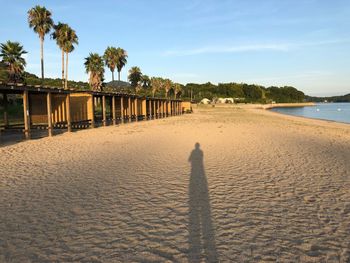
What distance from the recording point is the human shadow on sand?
3.56m

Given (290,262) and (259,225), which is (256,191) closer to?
(259,225)

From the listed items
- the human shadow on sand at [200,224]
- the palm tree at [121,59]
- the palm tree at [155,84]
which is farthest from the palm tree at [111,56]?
the human shadow on sand at [200,224]

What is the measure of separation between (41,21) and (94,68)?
1092 centimetres

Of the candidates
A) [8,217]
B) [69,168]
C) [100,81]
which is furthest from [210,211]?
[100,81]

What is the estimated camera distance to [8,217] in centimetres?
475

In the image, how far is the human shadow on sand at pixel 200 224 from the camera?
3560mm

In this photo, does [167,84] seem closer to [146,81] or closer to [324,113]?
[146,81]

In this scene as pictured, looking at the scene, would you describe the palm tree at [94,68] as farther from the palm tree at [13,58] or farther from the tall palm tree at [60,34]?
the palm tree at [13,58]

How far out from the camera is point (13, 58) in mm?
28188

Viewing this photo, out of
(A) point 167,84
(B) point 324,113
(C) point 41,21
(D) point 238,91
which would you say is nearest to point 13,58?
(C) point 41,21

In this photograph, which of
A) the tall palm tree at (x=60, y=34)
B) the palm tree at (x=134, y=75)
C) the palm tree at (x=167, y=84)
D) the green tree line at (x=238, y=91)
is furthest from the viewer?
the green tree line at (x=238, y=91)

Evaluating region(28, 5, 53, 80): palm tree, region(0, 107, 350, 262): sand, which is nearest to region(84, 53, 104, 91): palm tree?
region(28, 5, 53, 80): palm tree

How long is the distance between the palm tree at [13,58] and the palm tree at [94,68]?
13392 millimetres

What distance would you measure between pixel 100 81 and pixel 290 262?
42.4 meters
